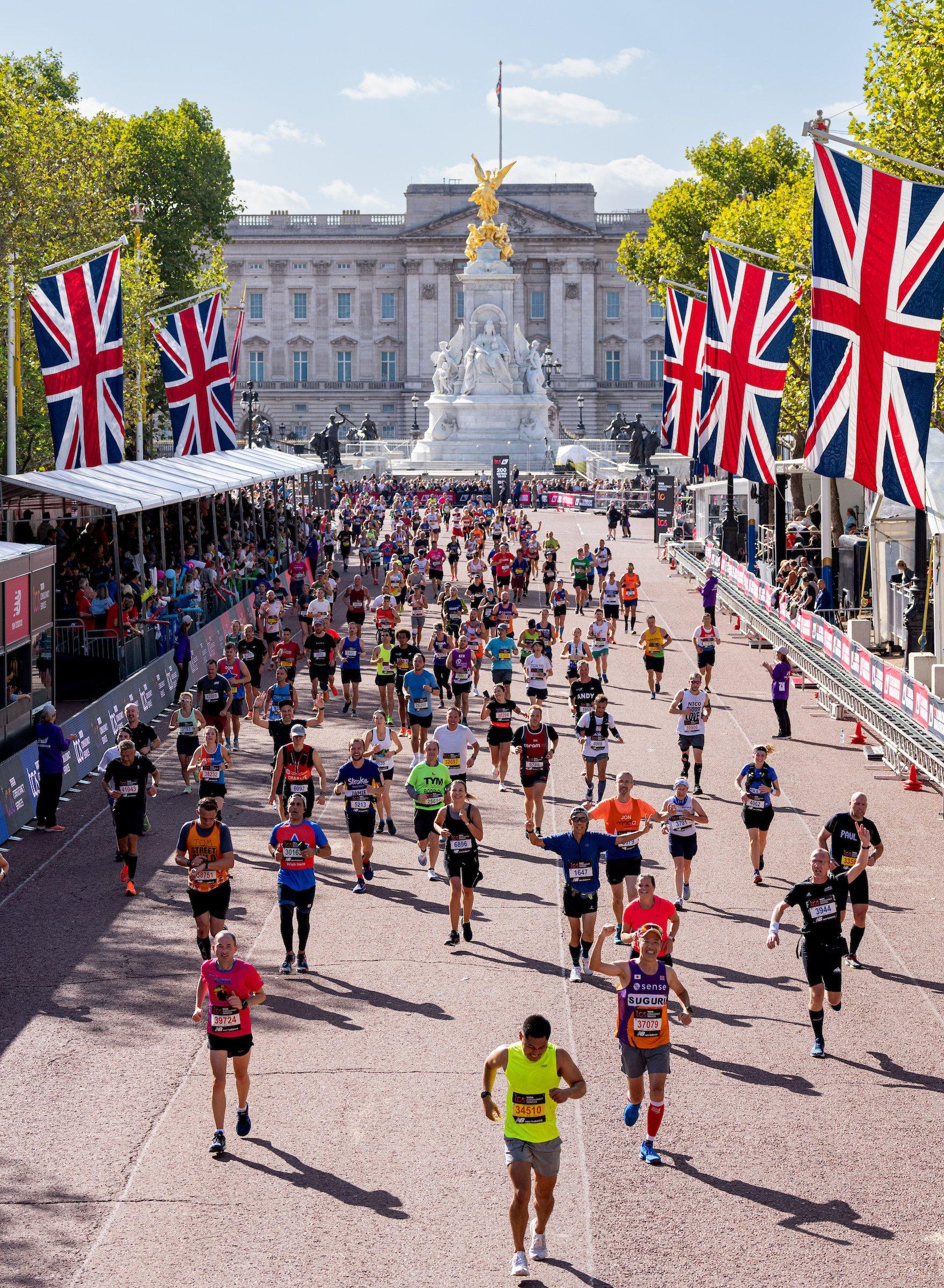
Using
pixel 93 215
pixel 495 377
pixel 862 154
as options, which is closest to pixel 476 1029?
pixel 862 154

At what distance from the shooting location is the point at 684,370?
3856 centimetres

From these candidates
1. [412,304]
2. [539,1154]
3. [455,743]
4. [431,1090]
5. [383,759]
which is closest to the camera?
[539,1154]

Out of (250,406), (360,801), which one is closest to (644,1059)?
(360,801)

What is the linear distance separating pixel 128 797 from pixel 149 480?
16.1 m

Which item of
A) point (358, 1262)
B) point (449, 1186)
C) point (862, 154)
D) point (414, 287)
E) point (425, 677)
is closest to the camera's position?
point (358, 1262)

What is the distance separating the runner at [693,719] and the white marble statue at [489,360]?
7531 cm

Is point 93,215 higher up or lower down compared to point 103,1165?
higher up

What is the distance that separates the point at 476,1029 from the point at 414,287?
120 metres

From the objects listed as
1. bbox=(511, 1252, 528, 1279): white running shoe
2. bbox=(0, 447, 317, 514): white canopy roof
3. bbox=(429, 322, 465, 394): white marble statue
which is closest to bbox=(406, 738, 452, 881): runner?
bbox=(511, 1252, 528, 1279): white running shoe

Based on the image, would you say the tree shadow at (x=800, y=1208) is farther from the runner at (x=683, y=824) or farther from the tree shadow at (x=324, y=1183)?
the runner at (x=683, y=824)

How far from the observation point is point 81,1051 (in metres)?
12.3

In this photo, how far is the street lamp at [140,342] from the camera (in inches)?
1561

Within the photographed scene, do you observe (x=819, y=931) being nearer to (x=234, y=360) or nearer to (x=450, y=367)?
(x=234, y=360)

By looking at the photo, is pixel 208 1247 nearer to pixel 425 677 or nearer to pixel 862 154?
pixel 425 677
